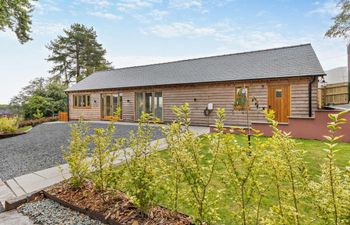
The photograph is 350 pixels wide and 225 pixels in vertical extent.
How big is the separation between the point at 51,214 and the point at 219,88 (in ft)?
31.4

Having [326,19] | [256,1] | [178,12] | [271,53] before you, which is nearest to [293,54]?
[271,53]

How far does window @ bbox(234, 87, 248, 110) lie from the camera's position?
1028 cm

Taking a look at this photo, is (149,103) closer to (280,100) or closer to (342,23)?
(280,100)

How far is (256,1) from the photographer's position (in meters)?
9.68

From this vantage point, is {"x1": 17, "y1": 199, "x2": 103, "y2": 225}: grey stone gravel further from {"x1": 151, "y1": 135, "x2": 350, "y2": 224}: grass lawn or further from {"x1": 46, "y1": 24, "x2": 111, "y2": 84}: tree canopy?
{"x1": 46, "y1": 24, "x2": 111, "y2": 84}: tree canopy

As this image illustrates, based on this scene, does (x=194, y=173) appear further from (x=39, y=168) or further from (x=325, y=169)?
(x=39, y=168)

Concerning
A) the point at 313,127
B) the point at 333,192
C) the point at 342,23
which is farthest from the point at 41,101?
the point at 342,23

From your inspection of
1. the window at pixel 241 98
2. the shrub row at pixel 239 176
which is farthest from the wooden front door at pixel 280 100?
the shrub row at pixel 239 176

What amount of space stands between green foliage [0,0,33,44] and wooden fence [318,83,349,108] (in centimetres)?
1507

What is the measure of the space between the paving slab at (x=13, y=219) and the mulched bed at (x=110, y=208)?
0.45 meters

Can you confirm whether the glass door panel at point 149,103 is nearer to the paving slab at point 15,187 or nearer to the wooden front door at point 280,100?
the wooden front door at point 280,100

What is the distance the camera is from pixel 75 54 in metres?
30.6

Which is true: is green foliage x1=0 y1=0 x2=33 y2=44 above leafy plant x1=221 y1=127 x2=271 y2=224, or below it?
above

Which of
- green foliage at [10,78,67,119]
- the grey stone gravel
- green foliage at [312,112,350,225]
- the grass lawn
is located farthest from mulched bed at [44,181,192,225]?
green foliage at [10,78,67,119]
